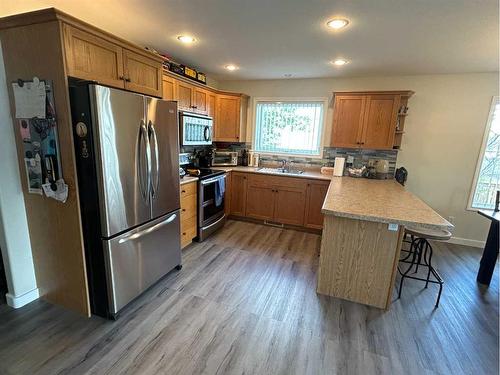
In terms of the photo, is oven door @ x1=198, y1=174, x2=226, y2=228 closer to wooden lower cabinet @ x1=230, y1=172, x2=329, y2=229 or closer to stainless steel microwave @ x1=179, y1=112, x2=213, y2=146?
wooden lower cabinet @ x1=230, y1=172, x2=329, y2=229

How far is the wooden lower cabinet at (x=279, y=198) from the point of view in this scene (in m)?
3.82

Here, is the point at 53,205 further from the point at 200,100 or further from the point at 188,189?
the point at 200,100

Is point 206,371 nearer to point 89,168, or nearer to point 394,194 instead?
point 89,168

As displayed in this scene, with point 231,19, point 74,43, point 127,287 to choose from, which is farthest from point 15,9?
point 127,287

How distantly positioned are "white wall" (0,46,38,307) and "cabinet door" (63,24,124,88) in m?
0.62

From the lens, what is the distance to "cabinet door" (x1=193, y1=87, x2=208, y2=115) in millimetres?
3527

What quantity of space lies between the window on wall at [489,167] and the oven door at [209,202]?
12.4ft

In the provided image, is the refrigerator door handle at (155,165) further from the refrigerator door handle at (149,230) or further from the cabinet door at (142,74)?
the cabinet door at (142,74)

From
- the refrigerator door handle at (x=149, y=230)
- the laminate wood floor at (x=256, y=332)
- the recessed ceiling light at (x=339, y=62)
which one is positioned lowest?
the laminate wood floor at (x=256, y=332)

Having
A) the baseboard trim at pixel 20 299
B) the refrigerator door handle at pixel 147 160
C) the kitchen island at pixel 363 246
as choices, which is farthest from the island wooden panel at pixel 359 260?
the baseboard trim at pixel 20 299

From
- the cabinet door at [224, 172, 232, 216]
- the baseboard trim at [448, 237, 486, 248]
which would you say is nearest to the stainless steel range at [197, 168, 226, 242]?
the cabinet door at [224, 172, 232, 216]

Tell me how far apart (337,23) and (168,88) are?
1959 mm

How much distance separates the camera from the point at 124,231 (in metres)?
1.94

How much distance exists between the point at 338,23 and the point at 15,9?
2.60m
